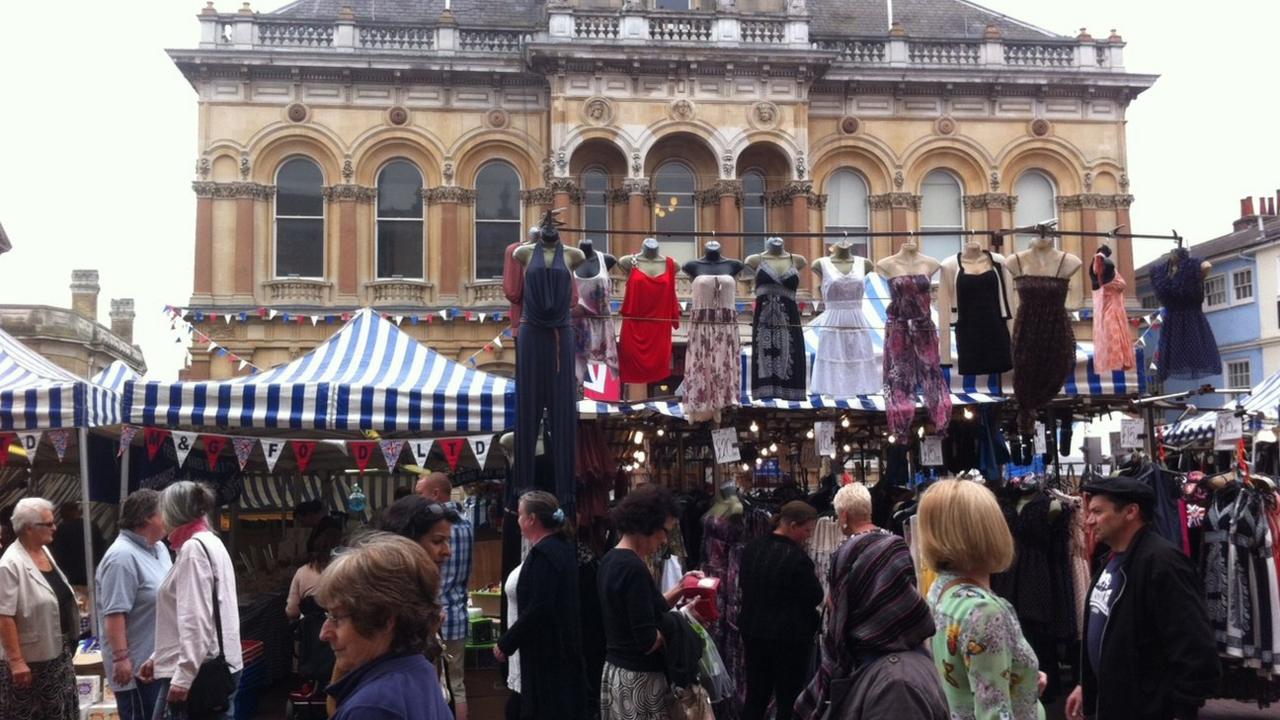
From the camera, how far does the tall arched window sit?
27.0 metres

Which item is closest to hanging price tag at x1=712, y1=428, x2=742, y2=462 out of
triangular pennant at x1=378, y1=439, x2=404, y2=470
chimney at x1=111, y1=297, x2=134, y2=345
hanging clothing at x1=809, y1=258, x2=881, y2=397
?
hanging clothing at x1=809, y1=258, x2=881, y2=397

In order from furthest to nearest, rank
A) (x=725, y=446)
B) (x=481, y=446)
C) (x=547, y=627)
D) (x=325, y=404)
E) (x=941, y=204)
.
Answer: (x=941, y=204) < (x=481, y=446) < (x=325, y=404) < (x=725, y=446) < (x=547, y=627)

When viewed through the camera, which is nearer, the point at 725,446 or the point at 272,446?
the point at 725,446

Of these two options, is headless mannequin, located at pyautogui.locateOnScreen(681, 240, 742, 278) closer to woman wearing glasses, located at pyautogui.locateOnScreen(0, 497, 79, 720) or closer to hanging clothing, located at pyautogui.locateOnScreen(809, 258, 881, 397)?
hanging clothing, located at pyautogui.locateOnScreen(809, 258, 881, 397)

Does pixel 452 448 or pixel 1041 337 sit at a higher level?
pixel 1041 337

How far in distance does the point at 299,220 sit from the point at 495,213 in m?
4.21

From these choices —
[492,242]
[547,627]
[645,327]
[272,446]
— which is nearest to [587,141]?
[492,242]

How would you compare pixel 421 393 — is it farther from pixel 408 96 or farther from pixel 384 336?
pixel 408 96

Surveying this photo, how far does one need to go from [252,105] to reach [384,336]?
50.5ft

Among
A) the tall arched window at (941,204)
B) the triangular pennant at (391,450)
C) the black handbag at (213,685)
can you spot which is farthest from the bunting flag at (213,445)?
the tall arched window at (941,204)

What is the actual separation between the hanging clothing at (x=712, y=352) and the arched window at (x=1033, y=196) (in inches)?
727

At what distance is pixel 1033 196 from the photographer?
2711cm

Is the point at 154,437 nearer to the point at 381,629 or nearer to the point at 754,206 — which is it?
the point at 381,629

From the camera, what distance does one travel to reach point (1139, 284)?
3519 centimetres
